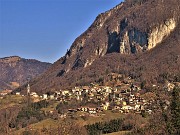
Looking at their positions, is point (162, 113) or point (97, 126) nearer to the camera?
point (162, 113)

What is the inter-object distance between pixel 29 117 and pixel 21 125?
24.9ft

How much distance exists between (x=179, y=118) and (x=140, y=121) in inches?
2171

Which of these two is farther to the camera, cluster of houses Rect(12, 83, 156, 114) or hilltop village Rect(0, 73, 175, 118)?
cluster of houses Rect(12, 83, 156, 114)

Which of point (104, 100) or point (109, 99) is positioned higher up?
point (109, 99)

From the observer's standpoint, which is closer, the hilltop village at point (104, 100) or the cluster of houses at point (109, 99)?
the hilltop village at point (104, 100)

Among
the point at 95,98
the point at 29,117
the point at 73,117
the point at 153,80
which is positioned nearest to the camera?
the point at 73,117

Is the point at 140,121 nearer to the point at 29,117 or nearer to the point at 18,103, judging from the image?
the point at 29,117

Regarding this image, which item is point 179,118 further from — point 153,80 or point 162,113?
point 153,80

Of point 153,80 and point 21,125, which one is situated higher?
point 153,80

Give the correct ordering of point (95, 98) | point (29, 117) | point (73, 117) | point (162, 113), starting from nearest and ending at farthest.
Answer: point (162, 113)
point (73, 117)
point (29, 117)
point (95, 98)

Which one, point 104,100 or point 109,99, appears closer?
point 104,100

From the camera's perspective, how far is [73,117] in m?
136

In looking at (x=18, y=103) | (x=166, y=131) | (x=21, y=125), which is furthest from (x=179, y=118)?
(x=18, y=103)

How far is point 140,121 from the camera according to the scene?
11806 centimetres
